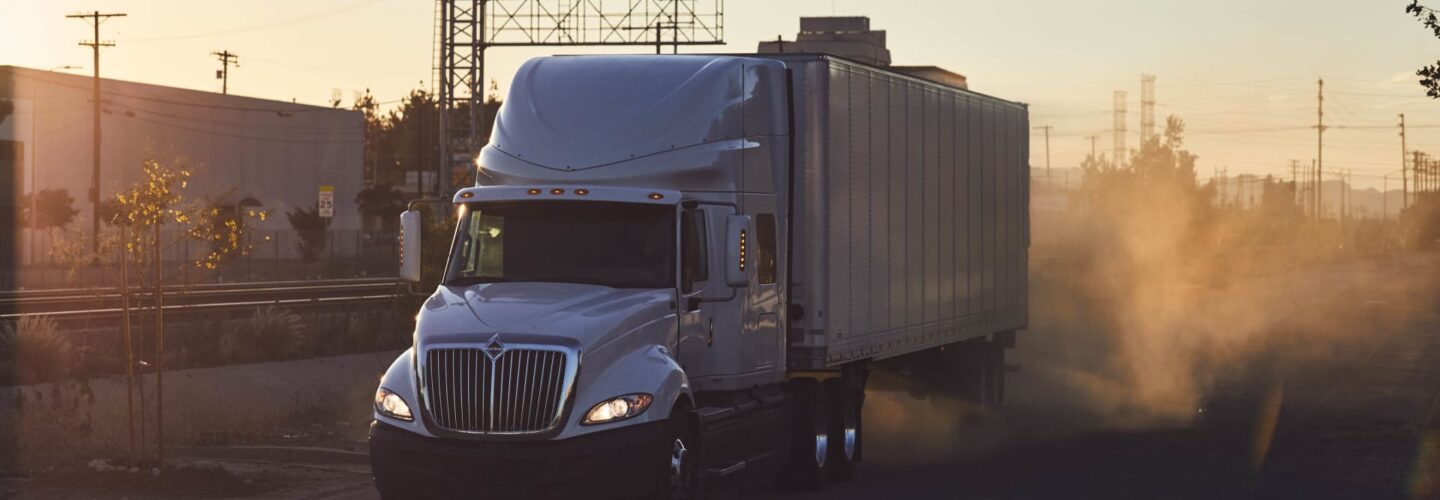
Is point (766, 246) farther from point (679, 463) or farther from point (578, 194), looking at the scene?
point (679, 463)

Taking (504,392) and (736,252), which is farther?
(736,252)

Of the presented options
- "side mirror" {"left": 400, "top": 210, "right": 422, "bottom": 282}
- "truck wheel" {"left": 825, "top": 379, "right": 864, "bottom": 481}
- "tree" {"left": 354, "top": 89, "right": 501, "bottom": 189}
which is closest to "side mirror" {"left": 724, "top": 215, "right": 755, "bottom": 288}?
"side mirror" {"left": 400, "top": 210, "right": 422, "bottom": 282}

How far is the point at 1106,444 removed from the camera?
22188 millimetres

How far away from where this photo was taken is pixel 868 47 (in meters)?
38.8

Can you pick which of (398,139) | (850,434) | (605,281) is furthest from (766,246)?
(398,139)

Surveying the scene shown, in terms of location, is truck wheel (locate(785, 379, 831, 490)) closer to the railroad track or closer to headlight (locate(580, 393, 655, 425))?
headlight (locate(580, 393, 655, 425))

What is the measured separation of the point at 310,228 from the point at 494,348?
250 ft

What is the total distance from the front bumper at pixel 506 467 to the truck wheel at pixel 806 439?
407 centimetres

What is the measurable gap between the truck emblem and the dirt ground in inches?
155

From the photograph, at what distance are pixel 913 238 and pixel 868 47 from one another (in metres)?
19.2

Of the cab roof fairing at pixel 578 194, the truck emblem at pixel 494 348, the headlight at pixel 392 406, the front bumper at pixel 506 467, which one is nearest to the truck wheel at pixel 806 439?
the cab roof fairing at pixel 578 194

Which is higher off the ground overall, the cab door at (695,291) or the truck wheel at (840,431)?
the cab door at (695,291)

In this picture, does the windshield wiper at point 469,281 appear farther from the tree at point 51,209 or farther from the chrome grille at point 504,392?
the tree at point 51,209

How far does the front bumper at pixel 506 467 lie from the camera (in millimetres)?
13062
